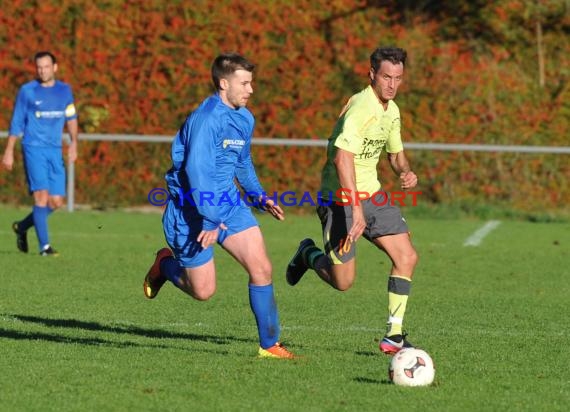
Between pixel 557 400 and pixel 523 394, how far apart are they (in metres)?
0.20

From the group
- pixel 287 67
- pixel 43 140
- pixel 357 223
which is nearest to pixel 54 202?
pixel 43 140

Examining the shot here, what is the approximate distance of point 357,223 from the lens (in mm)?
7926

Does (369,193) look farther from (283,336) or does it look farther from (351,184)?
(283,336)

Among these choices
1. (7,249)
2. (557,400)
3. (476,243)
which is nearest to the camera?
(557,400)

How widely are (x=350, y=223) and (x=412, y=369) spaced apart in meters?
1.81

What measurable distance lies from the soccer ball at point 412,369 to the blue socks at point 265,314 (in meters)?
1.06

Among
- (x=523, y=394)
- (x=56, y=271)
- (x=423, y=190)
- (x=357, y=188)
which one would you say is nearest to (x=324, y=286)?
(x=56, y=271)

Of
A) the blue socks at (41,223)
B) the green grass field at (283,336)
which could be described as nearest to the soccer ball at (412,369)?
the green grass field at (283,336)

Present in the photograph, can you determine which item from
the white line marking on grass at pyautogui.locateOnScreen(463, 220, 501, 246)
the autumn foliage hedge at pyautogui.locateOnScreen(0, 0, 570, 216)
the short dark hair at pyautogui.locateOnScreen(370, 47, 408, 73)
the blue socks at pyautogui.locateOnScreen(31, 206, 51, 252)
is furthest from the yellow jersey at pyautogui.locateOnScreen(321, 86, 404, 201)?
the autumn foliage hedge at pyautogui.locateOnScreen(0, 0, 570, 216)

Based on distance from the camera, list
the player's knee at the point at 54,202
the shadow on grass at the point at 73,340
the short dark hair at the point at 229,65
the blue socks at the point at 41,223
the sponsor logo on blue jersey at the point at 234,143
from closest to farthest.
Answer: the short dark hair at the point at 229,65 → the sponsor logo on blue jersey at the point at 234,143 → the shadow on grass at the point at 73,340 → the blue socks at the point at 41,223 → the player's knee at the point at 54,202

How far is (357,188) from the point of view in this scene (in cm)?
831

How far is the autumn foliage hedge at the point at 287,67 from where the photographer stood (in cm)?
2080

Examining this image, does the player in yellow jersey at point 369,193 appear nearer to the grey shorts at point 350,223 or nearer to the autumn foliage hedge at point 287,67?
the grey shorts at point 350,223

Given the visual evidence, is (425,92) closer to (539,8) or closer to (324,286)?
(539,8)
